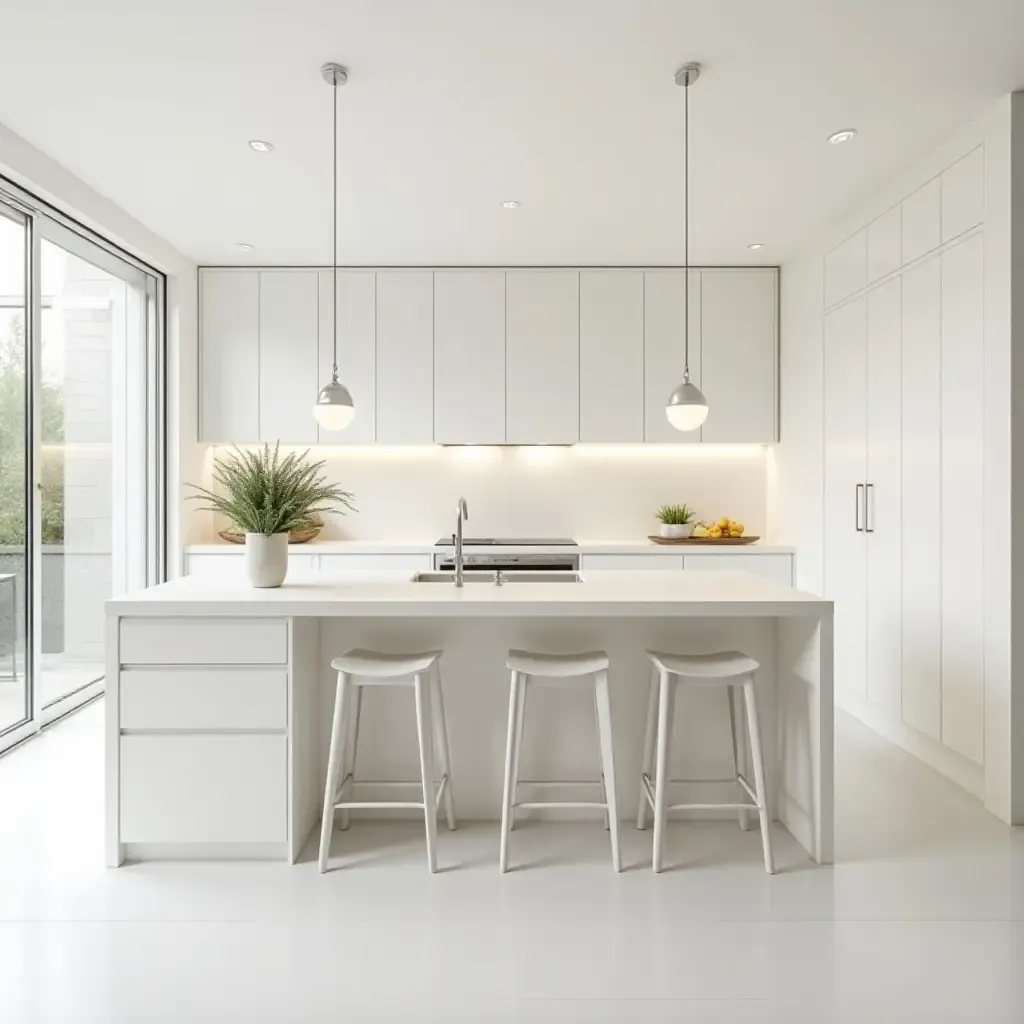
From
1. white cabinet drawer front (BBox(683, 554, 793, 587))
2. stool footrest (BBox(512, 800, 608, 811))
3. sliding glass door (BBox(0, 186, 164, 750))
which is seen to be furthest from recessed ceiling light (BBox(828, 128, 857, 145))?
sliding glass door (BBox(0, 186, 164, 750))

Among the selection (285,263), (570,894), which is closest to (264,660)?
(570,894)

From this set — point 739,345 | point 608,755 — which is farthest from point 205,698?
point 739,345

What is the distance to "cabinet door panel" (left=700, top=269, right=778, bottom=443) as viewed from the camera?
17.9 feet

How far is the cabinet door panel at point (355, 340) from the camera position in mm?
5430

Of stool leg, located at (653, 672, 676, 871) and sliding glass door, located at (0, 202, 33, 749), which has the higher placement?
sliding glass door, located at (0, 202, 33, 749)

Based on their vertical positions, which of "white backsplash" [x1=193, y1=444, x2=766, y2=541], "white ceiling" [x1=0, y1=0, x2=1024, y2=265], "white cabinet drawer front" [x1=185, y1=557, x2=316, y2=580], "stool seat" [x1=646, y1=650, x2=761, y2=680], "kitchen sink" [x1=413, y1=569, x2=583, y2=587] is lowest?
"stool seat" [x1=646, y1=650, x2=761, y2=680]

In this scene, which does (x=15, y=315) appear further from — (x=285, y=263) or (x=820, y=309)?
(x=820, y=309)

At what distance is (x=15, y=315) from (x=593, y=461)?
3.58 meters

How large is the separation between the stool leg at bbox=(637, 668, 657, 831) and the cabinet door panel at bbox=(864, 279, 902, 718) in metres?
1.57

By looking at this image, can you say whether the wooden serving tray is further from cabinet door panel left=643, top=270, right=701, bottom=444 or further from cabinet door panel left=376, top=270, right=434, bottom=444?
cabinet door panel left=376, top=270, right=434, bottom=444

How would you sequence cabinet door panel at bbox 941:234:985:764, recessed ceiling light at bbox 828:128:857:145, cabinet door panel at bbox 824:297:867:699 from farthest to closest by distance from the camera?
cabinet door panel at bbox 824:297:867:699, recessed ceiling light at bbox 828:128:857:145, cabinet door panel at bbox 941:234:985:764

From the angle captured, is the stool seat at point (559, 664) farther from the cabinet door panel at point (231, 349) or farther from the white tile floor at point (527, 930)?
the cabinet door panel at point (231, 349)

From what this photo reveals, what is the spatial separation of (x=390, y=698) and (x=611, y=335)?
10.6 ft

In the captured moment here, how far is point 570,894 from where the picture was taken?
246cm
